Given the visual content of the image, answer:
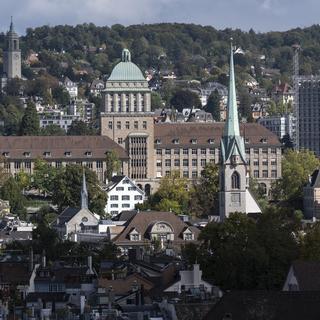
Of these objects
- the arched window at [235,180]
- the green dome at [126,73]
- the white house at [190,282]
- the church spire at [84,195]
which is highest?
the green dome at [126,73]

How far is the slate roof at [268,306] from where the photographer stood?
53094mm

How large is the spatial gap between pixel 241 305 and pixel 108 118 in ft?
441

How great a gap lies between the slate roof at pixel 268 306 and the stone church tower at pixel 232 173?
8340 centimetres

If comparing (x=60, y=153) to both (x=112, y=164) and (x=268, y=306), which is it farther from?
(x=268, y=306)

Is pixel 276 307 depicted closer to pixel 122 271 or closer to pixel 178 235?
pixel 122 271

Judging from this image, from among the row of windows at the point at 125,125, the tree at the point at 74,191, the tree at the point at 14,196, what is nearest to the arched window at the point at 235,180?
the tree at the point at 74,191

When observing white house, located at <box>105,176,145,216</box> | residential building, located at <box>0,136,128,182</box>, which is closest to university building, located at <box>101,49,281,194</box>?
residential building, located at <box>0,136,128,182</box>

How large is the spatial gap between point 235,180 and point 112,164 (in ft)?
126

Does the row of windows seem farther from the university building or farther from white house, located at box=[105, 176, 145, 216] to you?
white house, located at box=[105, 176, 145, 216]

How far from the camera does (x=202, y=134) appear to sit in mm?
188875

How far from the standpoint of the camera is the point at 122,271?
7781 centimetres

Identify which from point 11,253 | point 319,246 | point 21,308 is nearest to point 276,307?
point 21,308

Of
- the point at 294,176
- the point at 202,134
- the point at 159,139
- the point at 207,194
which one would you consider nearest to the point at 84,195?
the point at 207,194

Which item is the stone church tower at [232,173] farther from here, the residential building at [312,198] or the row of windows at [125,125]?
the row of windows at [125,125]
